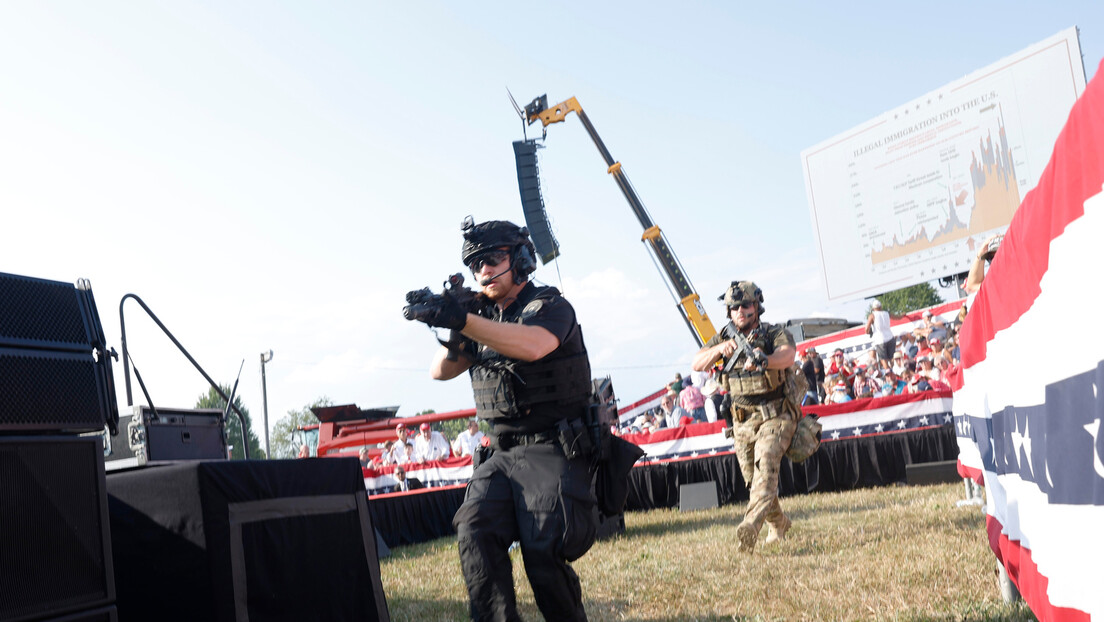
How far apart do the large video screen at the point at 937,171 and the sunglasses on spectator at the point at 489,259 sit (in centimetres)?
1786

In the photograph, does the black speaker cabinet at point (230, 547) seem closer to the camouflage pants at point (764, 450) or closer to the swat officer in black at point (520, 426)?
the swat officer in black at point (520, 426)

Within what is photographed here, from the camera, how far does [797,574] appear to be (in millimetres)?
6148

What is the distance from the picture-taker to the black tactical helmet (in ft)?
14.6

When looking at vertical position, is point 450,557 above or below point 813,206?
below

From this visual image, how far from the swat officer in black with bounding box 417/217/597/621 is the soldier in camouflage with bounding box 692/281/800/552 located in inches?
156

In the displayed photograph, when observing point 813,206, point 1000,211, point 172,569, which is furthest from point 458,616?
point 813,206

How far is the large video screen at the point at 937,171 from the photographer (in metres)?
19.8

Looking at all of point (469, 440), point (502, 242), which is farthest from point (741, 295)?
point (469, 440)

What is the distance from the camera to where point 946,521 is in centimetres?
764

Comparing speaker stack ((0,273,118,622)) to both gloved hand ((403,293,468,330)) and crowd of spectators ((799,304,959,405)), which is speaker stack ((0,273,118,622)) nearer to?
gloved hand ((403,293,468,330))

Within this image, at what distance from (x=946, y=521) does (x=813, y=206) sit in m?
19.0

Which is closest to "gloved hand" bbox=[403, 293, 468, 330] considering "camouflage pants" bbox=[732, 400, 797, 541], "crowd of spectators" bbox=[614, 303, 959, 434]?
"camouflage pants" bbox=[732, 400, 797, 541]

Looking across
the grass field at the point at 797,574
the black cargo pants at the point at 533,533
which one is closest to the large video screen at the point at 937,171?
the grass field at the point at 797,574

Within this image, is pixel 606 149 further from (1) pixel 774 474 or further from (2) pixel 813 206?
(1) pixel 774 474
